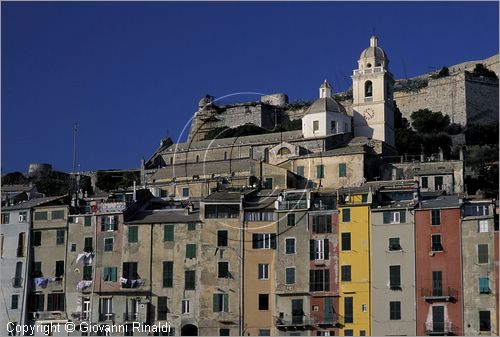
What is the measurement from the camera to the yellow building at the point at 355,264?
56.1m

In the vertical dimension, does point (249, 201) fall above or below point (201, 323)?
above

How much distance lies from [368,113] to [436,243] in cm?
3352

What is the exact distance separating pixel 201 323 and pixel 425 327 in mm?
11245

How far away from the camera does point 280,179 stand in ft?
233

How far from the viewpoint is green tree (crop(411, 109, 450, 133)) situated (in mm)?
101750

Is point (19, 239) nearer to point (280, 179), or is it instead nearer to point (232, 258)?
point (232, 258)

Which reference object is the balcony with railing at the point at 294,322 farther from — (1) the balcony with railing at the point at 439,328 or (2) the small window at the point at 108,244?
(2) the small window at the point at 108,244

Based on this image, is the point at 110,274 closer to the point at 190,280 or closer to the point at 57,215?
the point at 190,280

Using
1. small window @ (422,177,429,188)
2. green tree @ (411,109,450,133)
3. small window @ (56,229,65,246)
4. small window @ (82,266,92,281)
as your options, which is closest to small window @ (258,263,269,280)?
small window @ (82,266,92,281)

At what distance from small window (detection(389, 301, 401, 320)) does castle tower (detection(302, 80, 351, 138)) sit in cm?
2806

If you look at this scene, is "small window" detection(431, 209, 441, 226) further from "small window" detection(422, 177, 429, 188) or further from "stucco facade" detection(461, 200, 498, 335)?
"small window" detection(422, 177, 429, 188)

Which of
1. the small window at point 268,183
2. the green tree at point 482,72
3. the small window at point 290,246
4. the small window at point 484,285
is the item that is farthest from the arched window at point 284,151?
the green tree at point 482,72

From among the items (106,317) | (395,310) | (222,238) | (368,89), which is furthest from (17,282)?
(368,89)

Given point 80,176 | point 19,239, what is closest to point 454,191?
point 19,239
